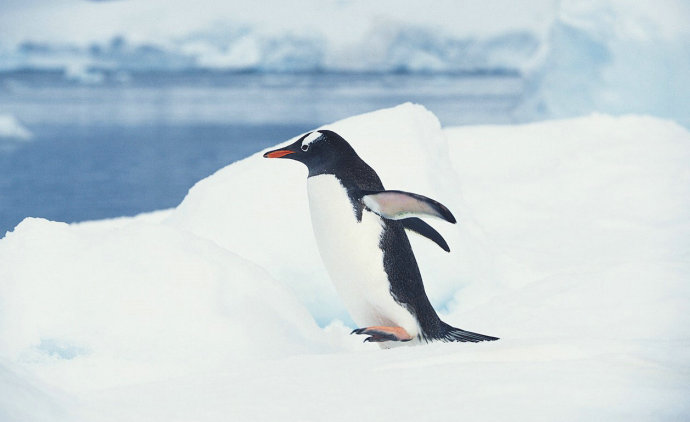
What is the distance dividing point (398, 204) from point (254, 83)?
49143 mm

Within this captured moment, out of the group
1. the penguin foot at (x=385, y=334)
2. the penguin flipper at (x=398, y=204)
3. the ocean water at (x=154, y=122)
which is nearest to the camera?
the penguin flipper at (x=398, y=204)

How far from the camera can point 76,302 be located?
1.97 metres

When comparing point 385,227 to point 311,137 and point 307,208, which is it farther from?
point 307,208

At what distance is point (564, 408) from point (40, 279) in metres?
1.33

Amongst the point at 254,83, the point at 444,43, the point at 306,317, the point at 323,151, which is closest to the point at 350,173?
the point at 323,151

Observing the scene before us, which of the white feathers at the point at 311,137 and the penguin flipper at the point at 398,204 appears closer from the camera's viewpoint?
the penguin flipper at the point at 398,204

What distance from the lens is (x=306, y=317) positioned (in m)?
2.31

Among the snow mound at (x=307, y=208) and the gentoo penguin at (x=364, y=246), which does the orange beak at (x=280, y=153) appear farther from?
the snow mound at (x=307, y=208)

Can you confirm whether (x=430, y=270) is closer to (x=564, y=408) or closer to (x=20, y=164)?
(x=564, y=408)

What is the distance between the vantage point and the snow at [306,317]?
1.23 meters

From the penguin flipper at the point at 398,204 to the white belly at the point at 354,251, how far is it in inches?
2.2

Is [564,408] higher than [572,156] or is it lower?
lower

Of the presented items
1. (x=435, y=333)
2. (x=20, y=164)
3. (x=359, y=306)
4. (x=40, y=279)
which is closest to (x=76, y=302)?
(x=40, y=279)

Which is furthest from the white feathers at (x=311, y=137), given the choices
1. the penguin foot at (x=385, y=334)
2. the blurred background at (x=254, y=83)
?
the blurred background at (x=254, y=83)
